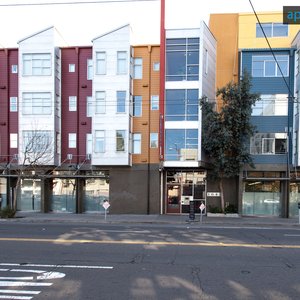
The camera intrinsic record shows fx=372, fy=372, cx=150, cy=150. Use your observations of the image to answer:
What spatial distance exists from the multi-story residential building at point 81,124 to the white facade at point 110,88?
0.23ft

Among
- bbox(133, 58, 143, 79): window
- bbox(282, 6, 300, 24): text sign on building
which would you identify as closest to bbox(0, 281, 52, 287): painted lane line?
bbox(282, 6, 300, 24): text sign on building

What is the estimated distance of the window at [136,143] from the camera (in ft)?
88.3

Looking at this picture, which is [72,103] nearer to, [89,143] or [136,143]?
[89,143]

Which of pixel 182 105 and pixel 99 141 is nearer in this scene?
pixel 182 105

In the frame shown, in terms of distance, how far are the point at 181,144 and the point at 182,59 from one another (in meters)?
5.84

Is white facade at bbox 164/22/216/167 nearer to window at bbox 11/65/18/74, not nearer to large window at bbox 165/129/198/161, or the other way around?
large window at bbox 165/129/198/161

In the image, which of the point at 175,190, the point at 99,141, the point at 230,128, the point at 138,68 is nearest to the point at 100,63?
the point at 138,68

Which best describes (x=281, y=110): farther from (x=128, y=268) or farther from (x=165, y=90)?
(x=128, y=268)

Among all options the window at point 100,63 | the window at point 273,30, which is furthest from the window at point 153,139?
the window at point 273,30

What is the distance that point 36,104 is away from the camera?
27406 mm

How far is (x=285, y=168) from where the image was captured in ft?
84.0

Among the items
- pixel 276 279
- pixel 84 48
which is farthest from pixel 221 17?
pixel 276 279

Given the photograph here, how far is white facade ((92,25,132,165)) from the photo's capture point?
26234mm

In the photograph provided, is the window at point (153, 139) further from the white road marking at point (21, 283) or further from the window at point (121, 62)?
the white road marking at point (21, 283)
